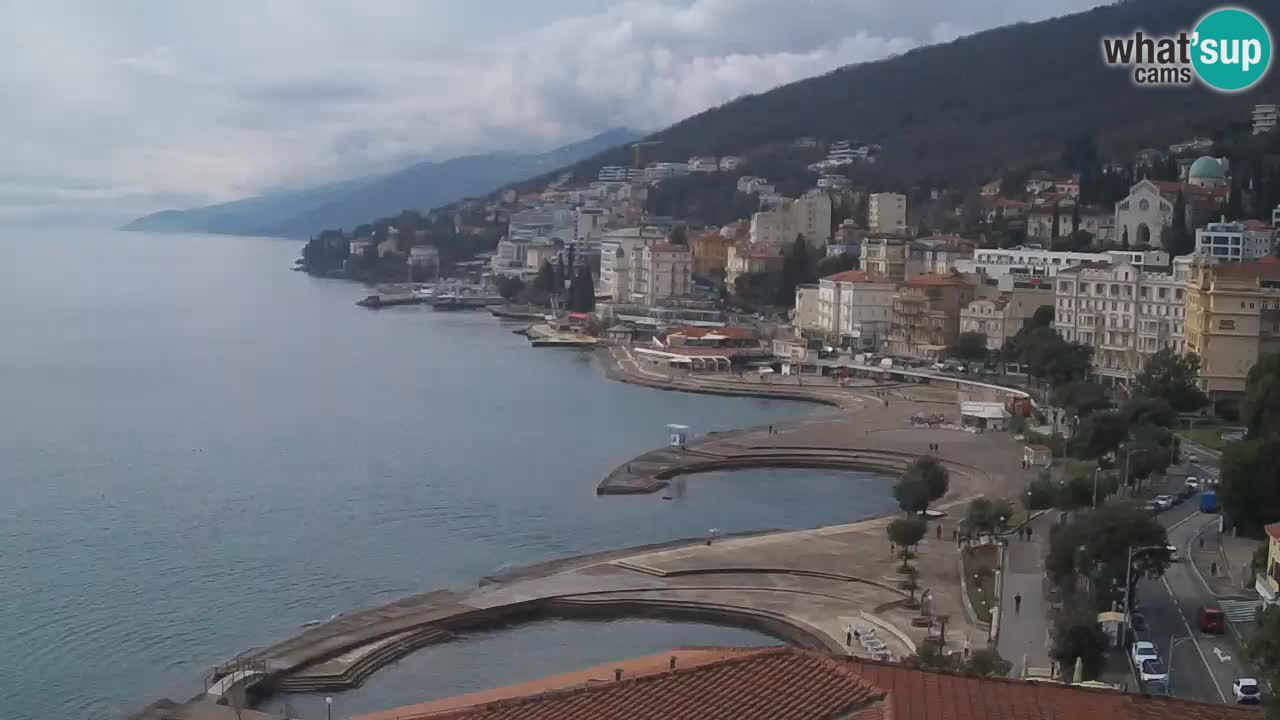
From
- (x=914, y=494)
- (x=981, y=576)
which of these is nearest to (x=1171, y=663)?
(x=981, y=576)

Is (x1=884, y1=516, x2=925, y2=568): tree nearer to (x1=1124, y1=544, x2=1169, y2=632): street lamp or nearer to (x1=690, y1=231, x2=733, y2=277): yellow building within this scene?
(x1=1124, y1=544, x2=1169, y2=632): street lamp

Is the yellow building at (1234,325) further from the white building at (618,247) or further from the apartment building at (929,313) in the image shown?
the white building at (618,247)

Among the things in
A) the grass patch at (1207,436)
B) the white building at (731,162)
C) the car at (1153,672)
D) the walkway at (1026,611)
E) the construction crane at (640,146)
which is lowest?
the walkway at (1026,611)

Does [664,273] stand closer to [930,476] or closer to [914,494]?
[930,476]

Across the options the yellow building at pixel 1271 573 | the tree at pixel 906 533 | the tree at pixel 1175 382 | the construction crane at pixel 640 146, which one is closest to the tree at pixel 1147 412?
the tree at pixel 1175 382

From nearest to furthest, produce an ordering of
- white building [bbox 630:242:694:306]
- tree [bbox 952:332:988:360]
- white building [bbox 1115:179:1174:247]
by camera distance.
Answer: tree [bbox 952:332:988:360] → white building [bbox 1115:179:1174:247] → white building [bbox 630:242:694:306]

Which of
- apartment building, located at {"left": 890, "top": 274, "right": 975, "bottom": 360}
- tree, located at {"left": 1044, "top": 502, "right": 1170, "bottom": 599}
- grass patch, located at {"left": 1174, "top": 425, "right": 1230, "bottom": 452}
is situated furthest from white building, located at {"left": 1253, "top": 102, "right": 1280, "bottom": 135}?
tree, located at {"left": 1044, "top": 502, "right": 1170, "bottom": 599}
